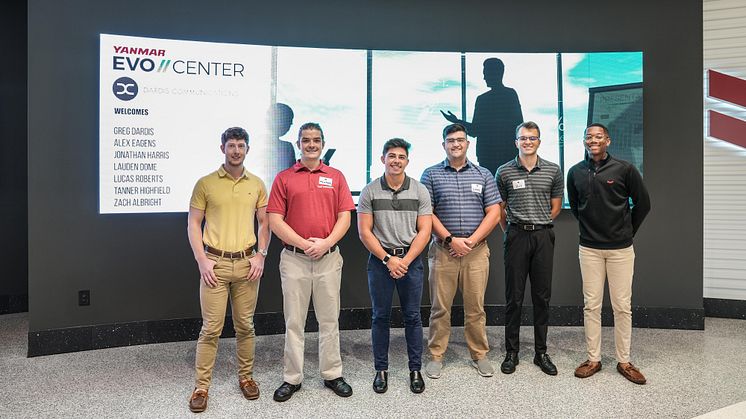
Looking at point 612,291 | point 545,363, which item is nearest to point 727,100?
point 612,291

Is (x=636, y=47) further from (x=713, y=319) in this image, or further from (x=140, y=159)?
(x=140, y=159)

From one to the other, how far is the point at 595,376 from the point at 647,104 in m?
2.77

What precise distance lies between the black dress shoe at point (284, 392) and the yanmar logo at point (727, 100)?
15.8ft

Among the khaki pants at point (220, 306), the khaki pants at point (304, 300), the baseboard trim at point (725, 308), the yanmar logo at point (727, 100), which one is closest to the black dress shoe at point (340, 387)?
the khaki pants at point (304, 300)

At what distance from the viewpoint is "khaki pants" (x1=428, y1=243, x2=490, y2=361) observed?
3352mm

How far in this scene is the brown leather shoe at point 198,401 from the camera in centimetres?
274

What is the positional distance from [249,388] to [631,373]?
2.56 meters

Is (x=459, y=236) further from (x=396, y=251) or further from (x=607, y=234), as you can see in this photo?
(x=607, y=234)

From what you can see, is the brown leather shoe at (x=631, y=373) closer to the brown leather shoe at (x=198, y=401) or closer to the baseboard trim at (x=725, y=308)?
the baseboard trim at (x=725, y=308)

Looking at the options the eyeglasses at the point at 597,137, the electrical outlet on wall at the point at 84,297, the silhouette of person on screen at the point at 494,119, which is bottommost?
the electrical outlet on wall at the point at 84,297

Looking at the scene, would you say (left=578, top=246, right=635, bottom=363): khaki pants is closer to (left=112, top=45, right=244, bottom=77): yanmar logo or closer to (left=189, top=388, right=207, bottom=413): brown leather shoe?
(left=189, top=388, right=207, bottom=413): brown leather shoe

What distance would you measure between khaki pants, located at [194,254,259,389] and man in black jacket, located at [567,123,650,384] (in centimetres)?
231

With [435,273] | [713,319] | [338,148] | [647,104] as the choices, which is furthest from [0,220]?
[713,319]

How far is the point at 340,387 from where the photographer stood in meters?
2.98
